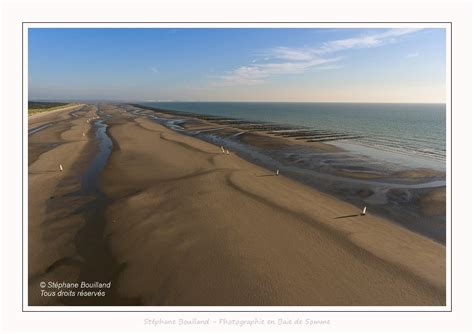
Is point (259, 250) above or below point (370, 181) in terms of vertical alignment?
below

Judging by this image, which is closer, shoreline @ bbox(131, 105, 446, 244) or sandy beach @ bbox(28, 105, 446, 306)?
sandy beach @ bbox(28, 105, 446, 306)

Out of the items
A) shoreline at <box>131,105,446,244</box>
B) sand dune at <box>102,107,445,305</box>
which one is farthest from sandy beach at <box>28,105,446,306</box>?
shoreline at <box>131,105,446,244</box>

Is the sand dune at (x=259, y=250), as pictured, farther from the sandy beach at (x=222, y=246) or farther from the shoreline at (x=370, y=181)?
the shoreline at (x=370, y=181)

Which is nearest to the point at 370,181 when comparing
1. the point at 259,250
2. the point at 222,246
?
the point at 259,250

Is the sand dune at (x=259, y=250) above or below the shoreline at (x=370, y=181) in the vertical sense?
below

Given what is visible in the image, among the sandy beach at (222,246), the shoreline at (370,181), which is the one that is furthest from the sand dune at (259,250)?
the shoreline at (370,181)

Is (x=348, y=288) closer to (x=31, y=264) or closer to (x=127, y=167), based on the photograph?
(x=31, y=264)

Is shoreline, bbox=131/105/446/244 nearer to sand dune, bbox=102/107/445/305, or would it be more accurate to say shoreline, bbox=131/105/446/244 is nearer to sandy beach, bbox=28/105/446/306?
sandy beach, bbox=28/105/446/306

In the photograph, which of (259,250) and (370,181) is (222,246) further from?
(370,181)
